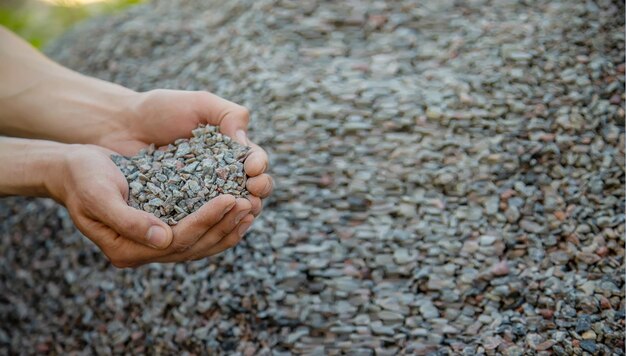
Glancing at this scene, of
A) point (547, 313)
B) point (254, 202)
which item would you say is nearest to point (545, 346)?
point (547, 313)

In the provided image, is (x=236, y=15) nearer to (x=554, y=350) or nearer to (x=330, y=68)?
(x=330, y=68)

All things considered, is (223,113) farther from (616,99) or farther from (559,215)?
(616,99)

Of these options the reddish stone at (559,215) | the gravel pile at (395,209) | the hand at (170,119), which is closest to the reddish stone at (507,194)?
the gravel pile at (395,209)

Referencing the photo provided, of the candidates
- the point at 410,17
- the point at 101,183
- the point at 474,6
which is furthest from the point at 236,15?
the point at 101,183

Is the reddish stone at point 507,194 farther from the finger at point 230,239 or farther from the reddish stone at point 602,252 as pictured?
the finger at point 230,239

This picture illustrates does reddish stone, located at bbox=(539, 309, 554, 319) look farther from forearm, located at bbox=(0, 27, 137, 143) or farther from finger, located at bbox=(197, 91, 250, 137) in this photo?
forearm, located at bbox=(0, 27, 137, 143)

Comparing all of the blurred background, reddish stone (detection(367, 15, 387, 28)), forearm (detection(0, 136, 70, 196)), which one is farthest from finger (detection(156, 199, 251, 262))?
→ the blurred background

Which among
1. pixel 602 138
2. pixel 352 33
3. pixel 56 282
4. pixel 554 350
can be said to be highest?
pixel 352 33
